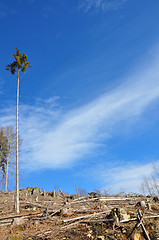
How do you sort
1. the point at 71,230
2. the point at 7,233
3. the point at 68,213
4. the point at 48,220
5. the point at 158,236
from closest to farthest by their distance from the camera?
the point at 158,236
the point at 71,230
the point at 7,233
the point at 48,220
the point at 68,213

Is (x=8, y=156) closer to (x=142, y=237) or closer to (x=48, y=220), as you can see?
(x=48, y=220)

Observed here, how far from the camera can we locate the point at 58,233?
25.1ft

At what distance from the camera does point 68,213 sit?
33.3ft

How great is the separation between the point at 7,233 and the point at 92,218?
420 cm

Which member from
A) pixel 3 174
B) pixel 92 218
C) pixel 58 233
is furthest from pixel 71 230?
pixel 3 174

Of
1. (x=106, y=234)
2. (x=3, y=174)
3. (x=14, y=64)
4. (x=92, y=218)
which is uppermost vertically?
(x=14, y=64)

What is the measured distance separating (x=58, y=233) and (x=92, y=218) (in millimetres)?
1956

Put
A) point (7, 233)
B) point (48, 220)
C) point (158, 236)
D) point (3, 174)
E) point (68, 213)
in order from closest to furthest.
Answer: point (158, 236), point (7, 233), point (48, 220), point (68, 213), point (3, 174)

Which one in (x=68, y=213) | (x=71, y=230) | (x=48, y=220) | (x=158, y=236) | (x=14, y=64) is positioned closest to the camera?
(x=158, y=236)

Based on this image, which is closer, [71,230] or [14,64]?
[71,230]

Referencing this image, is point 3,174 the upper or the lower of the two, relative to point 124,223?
upper

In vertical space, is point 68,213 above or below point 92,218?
above

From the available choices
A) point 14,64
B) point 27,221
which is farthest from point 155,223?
point 14,64

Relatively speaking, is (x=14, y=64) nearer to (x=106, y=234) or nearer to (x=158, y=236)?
(x=106, y=234)
